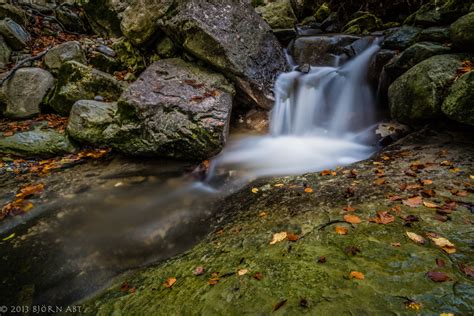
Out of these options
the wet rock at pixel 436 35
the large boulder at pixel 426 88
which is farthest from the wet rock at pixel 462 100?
the wet rock at pixel 436 35

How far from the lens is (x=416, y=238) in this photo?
2068 mm

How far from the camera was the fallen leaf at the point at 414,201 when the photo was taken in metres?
2.53

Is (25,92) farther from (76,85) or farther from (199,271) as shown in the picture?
(199,271)

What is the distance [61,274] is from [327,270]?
8.81 ft

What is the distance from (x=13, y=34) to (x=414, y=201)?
1120 cm

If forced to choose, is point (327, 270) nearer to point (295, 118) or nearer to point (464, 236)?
point (464, 236)

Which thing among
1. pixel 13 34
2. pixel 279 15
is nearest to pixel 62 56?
pixel 13 34

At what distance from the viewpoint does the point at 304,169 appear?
4648 mm

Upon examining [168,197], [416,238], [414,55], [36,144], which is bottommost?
[168,197]

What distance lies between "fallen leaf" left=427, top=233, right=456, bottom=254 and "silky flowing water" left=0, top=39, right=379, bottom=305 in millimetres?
2213

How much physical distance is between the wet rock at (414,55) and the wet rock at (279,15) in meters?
4.54

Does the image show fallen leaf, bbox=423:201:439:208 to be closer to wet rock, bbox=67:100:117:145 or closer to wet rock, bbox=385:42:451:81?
wet rock, bbox=385:42:451:81

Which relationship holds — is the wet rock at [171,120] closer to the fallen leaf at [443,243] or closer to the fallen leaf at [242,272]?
the fallen leaf at [242,272]

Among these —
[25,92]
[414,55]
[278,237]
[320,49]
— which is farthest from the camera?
[320,49]
